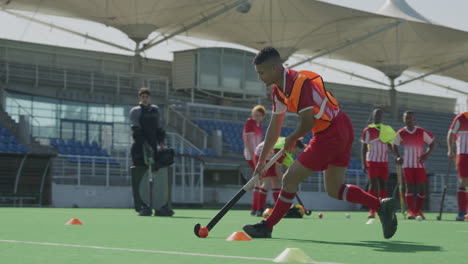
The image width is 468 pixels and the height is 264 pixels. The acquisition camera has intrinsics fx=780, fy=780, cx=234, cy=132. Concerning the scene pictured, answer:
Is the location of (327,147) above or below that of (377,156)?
above

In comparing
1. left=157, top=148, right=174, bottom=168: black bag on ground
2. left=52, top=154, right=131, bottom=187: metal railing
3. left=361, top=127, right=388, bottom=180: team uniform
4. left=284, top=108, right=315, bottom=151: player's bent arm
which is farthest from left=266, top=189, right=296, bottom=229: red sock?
left=52, top=154, right=131, bottom=187: metal railing

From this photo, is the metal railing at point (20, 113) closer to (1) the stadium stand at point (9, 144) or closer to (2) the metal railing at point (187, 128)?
(1) the stadium stand at point (9, 144)

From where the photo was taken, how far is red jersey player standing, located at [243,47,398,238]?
6.15 meters

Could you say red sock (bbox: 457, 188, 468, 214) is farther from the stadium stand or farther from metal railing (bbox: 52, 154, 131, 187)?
the stadium stand

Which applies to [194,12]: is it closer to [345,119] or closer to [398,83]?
[398,83]

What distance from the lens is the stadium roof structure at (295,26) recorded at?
1318 inches

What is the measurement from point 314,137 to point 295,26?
32.8m

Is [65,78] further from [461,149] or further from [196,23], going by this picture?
[461,149]

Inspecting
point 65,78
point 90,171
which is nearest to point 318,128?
point 90,171

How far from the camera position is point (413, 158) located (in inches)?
516

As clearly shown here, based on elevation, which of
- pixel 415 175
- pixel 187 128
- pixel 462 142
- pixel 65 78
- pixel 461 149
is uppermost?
pixel 65 78

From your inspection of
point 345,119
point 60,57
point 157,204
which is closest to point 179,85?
point 60,57

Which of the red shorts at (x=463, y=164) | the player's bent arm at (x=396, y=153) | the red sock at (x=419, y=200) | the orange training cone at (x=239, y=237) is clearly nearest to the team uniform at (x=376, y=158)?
the player's bent arm at (x=396, y=153)

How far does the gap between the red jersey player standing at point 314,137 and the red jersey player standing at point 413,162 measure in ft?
22.4
